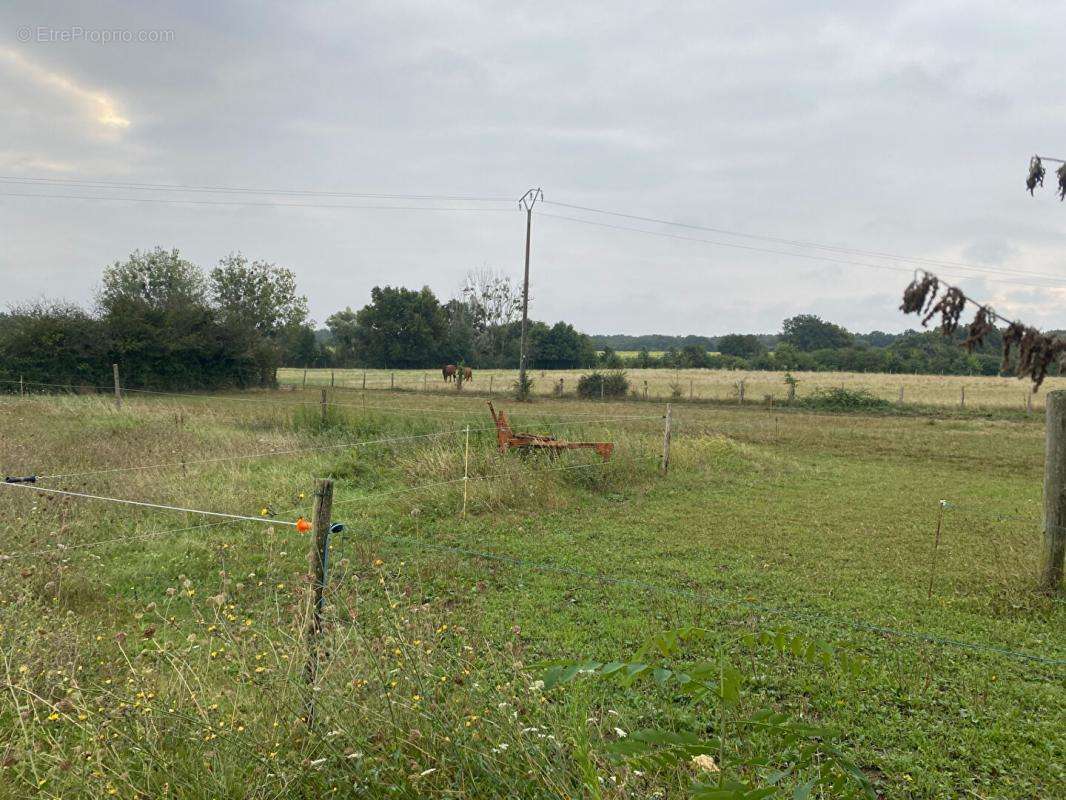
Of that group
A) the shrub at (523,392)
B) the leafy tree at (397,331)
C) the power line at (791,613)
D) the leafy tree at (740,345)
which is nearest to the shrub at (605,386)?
the shrub at (523,392)

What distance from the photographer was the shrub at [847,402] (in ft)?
94.3

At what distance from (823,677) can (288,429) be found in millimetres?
11816

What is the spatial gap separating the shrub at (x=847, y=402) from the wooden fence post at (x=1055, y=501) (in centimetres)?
2345

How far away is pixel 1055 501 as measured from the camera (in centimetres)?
625

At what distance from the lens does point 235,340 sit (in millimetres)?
34812

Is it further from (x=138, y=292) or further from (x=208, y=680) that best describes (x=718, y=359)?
(x=208, y=680)

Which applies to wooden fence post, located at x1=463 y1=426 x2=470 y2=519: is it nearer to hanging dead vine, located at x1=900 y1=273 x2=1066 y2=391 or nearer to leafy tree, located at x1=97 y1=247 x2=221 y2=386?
hanging dead vine, located at x1=900 y1=273 x2=1066 y2=391

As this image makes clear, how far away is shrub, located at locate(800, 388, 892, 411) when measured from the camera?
2875cm

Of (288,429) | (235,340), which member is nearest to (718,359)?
(235,340)

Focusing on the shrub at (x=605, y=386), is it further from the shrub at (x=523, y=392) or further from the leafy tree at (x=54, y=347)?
the leafy tree at (x=54, y=347)

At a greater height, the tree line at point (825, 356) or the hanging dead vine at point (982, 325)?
the tree line at point (825, 356)

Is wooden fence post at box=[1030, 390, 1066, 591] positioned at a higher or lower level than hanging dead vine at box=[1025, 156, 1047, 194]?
lower

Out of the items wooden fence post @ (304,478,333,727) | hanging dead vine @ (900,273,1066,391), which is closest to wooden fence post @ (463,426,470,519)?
wooden fence post @ (304,478,333,727)

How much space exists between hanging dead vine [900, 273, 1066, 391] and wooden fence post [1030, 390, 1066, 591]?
4899mm
